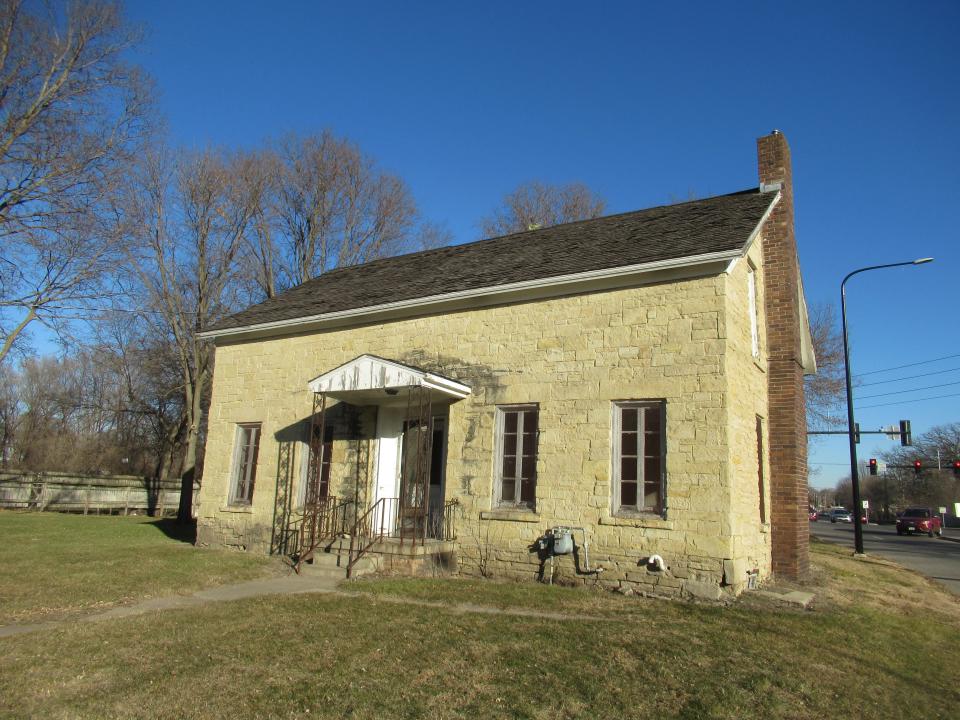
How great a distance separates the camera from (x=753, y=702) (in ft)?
17.0

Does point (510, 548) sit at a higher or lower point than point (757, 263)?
lower

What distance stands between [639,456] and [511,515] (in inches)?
91.6

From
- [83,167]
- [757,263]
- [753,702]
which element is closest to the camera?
[753,702]

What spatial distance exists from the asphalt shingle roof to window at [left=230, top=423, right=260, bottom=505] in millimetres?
2524

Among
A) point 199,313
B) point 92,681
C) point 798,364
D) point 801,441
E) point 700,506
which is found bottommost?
point 92,681

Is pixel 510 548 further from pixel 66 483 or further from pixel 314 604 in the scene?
pixel 66 483

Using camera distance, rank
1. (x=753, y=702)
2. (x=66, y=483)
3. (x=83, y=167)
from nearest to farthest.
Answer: (x=753, y=702), (x=83, y=167), (x=66, y=483)

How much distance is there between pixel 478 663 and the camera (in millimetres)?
5797

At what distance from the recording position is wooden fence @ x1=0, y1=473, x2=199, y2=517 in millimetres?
23656

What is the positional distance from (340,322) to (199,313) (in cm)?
1381

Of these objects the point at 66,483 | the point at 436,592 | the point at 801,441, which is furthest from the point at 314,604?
the point at 66,483

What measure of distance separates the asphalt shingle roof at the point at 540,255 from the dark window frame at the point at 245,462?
249 centimetres

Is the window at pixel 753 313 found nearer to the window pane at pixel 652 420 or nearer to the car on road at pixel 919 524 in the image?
the window pane at pixel 652 420

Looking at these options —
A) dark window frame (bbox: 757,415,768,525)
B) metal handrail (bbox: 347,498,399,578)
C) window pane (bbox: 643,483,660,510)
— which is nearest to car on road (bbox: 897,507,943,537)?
dark window frame (bbox: 757,415,768,525)
